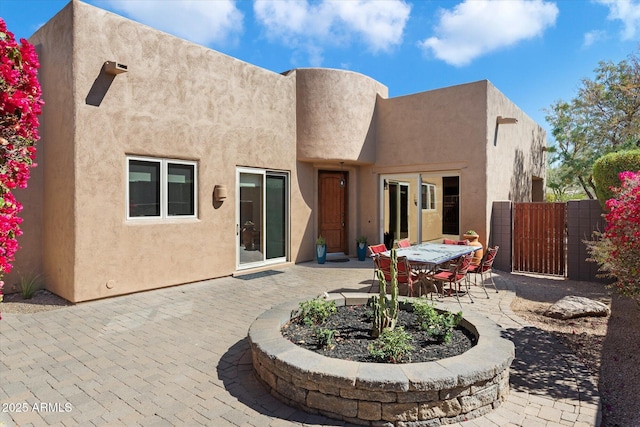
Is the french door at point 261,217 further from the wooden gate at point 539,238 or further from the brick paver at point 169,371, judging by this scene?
the wooden gate at point 539,238

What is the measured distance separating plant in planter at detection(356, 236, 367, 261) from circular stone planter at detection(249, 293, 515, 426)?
7980 millimetres

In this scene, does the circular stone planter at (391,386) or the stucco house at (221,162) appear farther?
the stucco house at (221,162)

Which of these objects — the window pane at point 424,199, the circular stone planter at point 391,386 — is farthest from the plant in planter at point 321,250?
the circular stone planter at point 391,386

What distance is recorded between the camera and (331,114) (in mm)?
10711

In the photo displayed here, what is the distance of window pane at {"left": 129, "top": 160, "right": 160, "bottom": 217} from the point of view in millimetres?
7133

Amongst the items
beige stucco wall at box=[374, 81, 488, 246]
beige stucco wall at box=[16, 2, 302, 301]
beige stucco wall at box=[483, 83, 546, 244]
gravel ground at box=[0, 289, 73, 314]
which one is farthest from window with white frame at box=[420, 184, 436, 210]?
gravel ground at box=[0, 289, 73, 314]

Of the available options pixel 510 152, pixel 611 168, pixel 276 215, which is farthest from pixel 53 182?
pixel 510 152

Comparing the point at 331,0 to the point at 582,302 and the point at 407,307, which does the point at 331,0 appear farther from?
the point at 582,302

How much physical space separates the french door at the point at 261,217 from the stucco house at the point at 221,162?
5cm

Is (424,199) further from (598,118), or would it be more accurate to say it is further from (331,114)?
(598,118)

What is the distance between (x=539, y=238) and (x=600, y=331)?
15.7 feet

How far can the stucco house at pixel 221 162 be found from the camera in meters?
6.59

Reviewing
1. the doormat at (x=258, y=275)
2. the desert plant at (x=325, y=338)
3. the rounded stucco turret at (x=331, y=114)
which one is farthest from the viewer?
the rounded stucco turret at (x=331, y=114)

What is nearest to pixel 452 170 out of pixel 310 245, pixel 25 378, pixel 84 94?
pixel 310 245
